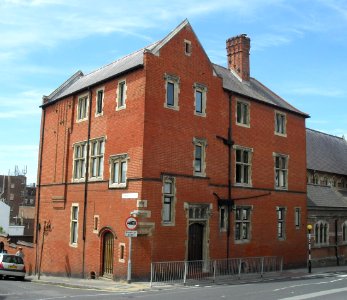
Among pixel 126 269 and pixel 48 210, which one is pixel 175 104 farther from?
pixel 48 210

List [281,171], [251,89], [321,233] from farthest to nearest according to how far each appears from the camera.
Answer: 1. [321,233]
2. [251,89]
3. [281,171]

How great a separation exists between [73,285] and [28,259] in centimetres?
1340

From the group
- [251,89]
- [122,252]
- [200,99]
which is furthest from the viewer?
[251,89]

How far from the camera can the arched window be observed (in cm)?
3266

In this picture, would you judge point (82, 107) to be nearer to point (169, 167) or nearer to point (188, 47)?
point (188, 47)

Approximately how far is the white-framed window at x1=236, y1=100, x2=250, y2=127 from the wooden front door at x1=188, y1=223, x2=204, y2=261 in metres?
7.20

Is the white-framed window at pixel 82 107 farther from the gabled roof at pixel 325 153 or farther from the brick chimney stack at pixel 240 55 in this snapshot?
the gabled roof at pixel 325 153

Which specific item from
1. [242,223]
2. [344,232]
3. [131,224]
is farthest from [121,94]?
[344,232]

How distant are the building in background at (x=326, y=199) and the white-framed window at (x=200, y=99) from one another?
42.3 feet

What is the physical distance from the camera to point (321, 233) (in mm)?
33312

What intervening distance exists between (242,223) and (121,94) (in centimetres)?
1056

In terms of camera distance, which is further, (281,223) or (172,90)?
(281,223)

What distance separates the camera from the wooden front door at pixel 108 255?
2228cm

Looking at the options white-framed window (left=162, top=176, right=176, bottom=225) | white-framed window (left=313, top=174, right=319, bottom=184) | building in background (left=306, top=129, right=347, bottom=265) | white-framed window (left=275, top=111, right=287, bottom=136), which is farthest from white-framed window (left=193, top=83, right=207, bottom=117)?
white-framed window (left=313, top=174, right=319, bottom=184)
